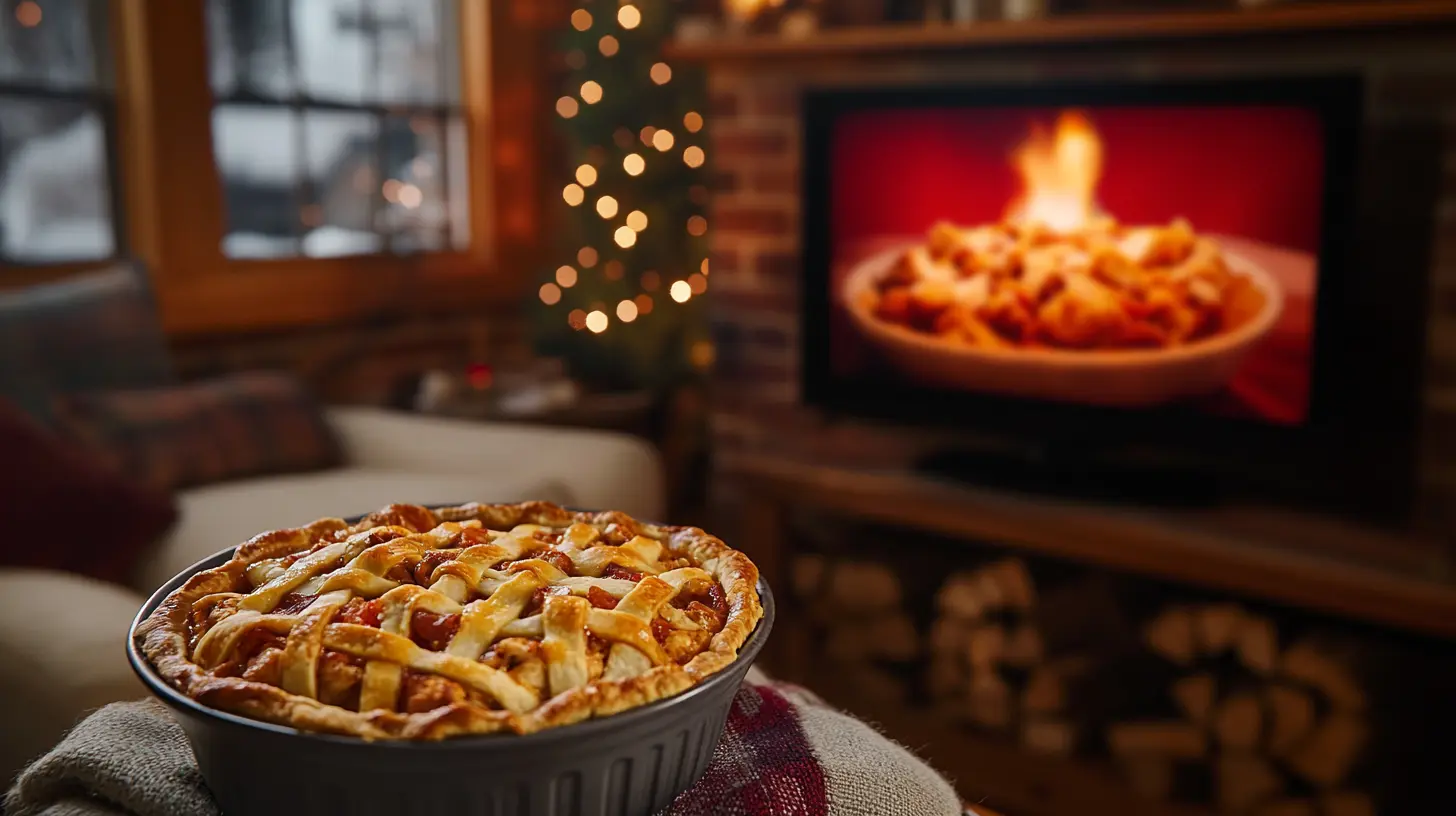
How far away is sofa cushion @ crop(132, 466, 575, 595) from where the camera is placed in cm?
187

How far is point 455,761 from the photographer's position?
66cm

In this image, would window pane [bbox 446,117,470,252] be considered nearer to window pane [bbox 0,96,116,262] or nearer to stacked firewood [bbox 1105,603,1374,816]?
window pane [bbox 0,96,116,262]

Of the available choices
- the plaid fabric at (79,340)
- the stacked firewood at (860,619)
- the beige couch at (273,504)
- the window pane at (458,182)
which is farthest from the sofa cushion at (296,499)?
the window pane at (458,182)

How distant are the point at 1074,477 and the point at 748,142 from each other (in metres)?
1.00

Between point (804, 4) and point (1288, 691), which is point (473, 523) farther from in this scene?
point (804, 4)

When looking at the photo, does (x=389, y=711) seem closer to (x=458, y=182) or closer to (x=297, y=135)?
(x=297, y=135)

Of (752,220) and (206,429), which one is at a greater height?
(752,220)

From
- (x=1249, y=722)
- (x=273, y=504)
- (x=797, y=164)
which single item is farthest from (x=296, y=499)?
(x=1249, y=722)

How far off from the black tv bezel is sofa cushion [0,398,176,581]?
4.16 feet

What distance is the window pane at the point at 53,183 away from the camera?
2520 mm

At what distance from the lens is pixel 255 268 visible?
2963 millimetres

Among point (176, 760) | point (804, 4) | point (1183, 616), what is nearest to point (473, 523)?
point (176, 760)

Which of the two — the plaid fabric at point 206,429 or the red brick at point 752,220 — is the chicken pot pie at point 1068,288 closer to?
the red brick at point 752,220

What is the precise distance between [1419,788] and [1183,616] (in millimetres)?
421
